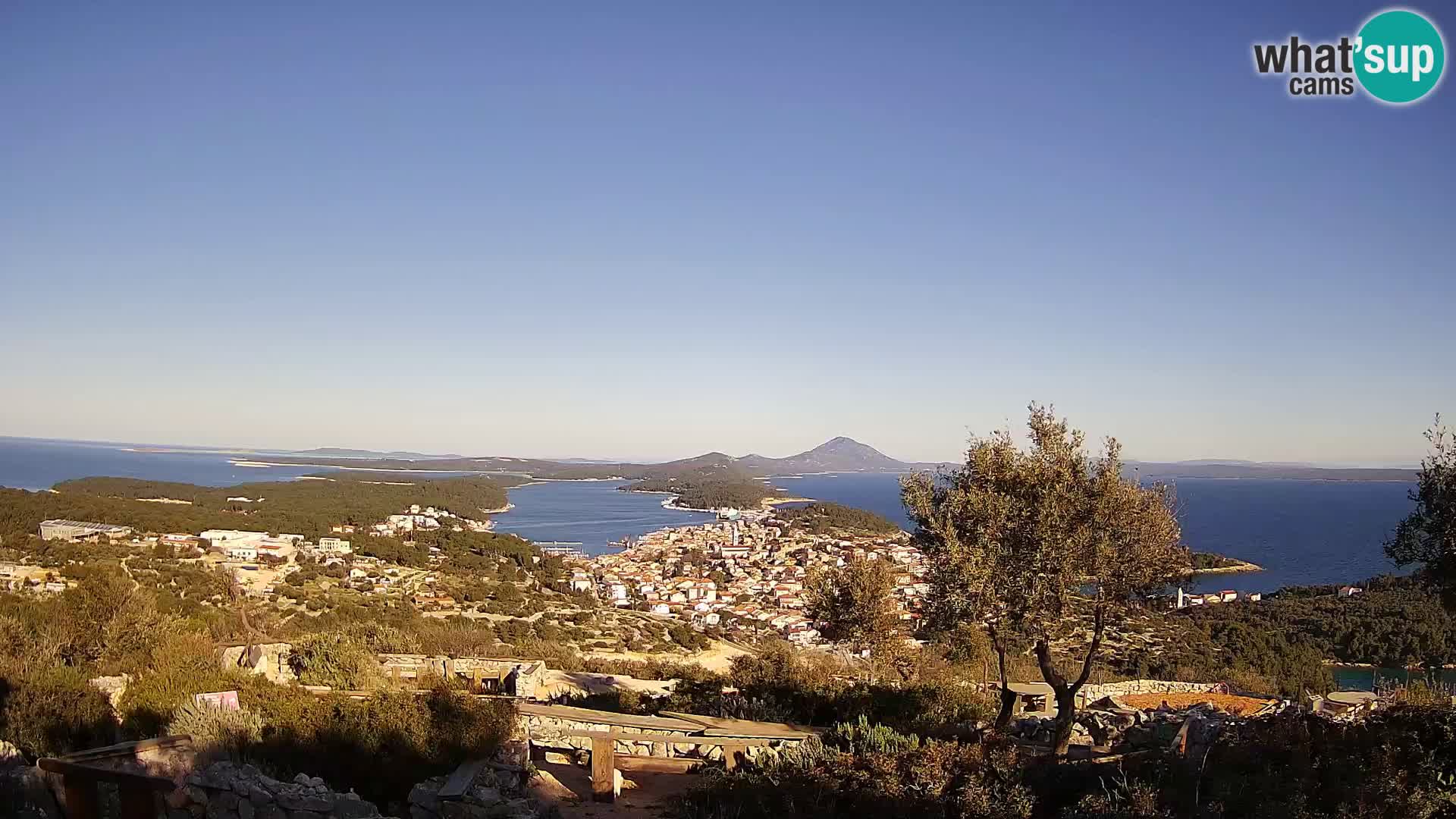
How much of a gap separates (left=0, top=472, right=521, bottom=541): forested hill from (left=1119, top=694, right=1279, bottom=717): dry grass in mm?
33640

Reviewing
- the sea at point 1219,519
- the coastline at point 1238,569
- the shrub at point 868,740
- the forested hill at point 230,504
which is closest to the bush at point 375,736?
the shrub at point 868,740

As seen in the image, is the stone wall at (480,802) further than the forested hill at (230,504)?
No

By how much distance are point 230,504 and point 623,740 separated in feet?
170

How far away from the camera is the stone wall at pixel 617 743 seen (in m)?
9.55

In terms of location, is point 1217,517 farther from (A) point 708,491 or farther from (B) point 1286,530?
(A) point 708,491

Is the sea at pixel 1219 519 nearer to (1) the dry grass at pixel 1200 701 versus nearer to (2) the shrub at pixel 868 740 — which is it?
(1) the dry grass at pixel 1200 701

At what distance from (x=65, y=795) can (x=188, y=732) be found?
1137mm

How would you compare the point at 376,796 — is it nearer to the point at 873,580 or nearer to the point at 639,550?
the point at 873,580

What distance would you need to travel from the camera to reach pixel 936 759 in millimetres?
7152

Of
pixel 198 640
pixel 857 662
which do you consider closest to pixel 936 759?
pixel 857 662

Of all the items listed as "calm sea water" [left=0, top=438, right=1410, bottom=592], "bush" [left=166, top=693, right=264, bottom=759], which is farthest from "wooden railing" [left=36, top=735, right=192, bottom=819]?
"calm sea water" [left=0, top=438, right=1410, bottom=592]

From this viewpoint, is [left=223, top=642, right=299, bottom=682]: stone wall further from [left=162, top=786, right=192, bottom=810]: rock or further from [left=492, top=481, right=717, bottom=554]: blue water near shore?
[left=492, top=481, right=717, bottom=554]: blue water near shore

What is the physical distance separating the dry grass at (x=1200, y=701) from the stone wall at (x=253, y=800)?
11.4 m

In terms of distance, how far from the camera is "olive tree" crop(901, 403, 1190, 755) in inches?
337
